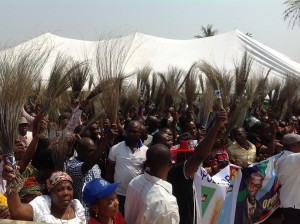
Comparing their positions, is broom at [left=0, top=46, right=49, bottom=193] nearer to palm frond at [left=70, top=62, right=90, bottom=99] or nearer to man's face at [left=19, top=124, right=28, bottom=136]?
man's face at [left=19, top=124, right=28, bottom=136]

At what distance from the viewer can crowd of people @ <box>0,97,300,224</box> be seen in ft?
8.97

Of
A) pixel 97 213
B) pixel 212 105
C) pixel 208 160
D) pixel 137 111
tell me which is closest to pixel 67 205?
pixel 97 213

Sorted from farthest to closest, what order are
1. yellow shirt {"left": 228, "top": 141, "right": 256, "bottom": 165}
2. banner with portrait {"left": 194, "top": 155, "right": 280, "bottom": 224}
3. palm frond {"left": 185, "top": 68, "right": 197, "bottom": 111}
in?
palm frond {"left": 185, "top": 68, "right": 197, "bottom": 111}
yellow shirt {"left": 228, "top": 141, "right": 256, "bottom": 165}
banner with portrait {"left": 194, "top": 155, "right": 280, "bottom": 224}

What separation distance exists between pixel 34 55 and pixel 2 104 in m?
1.08

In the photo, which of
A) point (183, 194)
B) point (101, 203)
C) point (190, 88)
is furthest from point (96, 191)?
point (190, 88)

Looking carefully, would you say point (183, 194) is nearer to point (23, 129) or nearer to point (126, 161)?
point (126, 161)

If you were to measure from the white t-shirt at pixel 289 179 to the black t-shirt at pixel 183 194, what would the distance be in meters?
1.61

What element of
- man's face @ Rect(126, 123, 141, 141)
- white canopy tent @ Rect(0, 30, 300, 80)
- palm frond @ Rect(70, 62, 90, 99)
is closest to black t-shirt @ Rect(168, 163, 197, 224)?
man's face @ Rect(126, 123, 141, 141)

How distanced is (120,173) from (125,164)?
0.10 meters

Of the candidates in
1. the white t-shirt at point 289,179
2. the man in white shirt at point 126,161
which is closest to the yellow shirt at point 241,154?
the white t-shirt at point 289,179

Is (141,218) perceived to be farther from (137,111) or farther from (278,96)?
(278,96)

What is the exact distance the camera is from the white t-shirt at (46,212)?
8.96 feet

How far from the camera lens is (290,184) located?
177 inches

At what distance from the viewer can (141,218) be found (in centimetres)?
279
